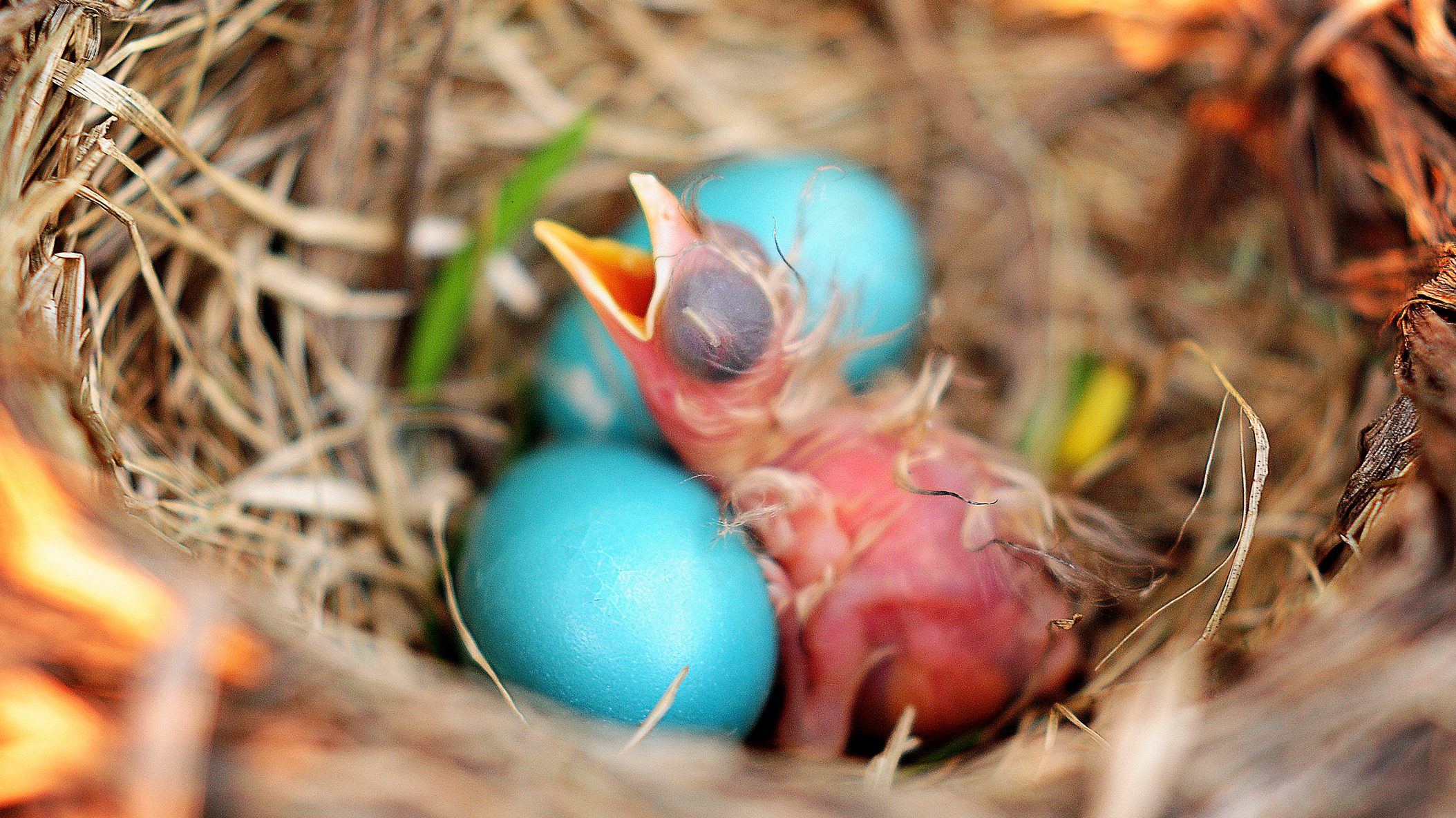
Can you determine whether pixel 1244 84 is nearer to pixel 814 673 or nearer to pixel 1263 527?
pixel 1263 527

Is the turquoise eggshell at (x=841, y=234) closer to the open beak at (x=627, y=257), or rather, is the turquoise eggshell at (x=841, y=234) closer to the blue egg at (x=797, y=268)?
the blue egg at (x=797, y=268)

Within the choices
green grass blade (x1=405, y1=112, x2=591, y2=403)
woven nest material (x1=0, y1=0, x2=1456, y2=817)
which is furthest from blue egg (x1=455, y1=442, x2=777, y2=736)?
green grass blade (x1=405, y1=112, x2=591, y2=403)

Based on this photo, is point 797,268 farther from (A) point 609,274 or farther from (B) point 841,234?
(A) point 609,274

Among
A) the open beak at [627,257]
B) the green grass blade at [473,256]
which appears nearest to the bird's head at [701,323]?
the open beak at [627,257]

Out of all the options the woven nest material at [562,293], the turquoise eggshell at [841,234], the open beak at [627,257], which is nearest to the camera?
the woven nest material at [562,293]

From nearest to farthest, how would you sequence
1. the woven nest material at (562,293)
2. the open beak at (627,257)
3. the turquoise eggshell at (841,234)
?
the woven nest material at (562,293) → the open beak at (627,257) → the turquoise eggshell at (841,234)

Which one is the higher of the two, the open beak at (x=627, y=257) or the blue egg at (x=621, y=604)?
the open beak at (x=627, y=257)
